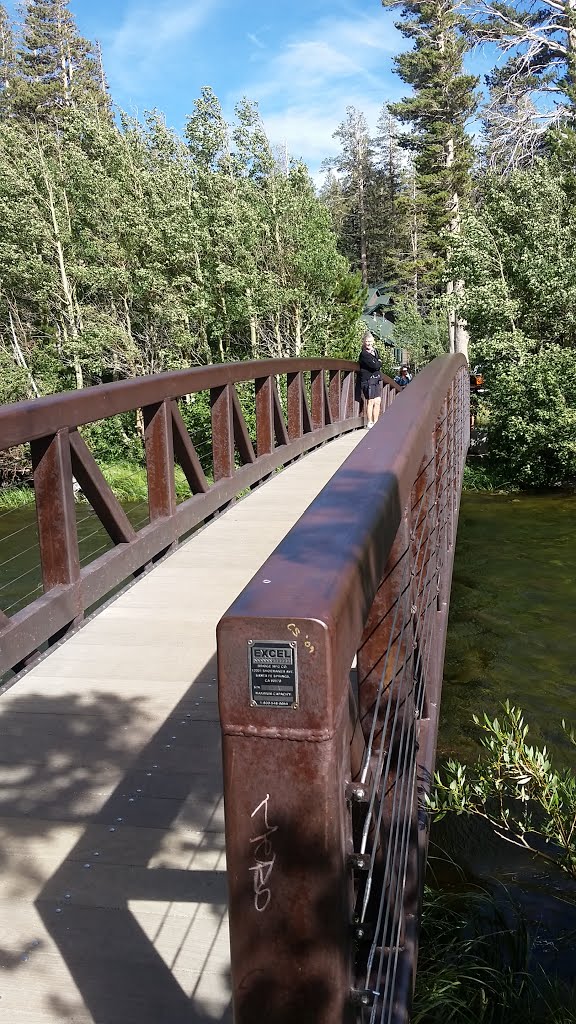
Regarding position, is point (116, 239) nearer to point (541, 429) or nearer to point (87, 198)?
point (87, 198)

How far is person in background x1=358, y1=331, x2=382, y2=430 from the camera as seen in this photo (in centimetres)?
1275

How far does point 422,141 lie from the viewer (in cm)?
4041

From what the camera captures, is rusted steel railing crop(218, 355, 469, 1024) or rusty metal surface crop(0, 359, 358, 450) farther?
rusty metal surface crop(0, 359, 358, 450)

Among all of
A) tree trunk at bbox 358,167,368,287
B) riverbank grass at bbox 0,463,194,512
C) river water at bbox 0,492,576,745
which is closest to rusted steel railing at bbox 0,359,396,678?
river water at bbox 0,492,576,745

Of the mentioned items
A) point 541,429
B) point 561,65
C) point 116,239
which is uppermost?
point 561,65

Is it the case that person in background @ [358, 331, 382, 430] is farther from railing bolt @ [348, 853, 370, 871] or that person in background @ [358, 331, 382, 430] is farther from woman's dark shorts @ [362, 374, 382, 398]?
railing bolt @ [348, 853, 370, 871]

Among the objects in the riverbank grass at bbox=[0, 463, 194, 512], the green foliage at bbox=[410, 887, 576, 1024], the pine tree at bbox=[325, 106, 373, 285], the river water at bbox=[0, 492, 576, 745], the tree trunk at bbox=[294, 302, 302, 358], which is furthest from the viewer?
the pine tree at bbox=[325, 106, 373, 285]

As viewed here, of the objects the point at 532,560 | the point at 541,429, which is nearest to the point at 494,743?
the point at 532,560

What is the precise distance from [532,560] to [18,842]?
10.4 meters

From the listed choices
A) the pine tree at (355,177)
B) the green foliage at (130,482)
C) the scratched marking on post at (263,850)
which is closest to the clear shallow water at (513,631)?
the scratched marking on post at (263,850)

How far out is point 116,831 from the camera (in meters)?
2.48

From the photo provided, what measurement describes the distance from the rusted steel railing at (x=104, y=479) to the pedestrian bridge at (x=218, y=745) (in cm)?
2

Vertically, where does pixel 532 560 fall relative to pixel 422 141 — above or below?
below

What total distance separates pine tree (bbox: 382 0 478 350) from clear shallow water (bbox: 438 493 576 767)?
2593cm
